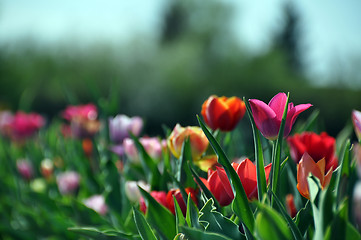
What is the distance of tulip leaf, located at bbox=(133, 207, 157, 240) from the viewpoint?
1.89ft

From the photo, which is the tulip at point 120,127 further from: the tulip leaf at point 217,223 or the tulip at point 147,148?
the tulip leaf at point 217,223

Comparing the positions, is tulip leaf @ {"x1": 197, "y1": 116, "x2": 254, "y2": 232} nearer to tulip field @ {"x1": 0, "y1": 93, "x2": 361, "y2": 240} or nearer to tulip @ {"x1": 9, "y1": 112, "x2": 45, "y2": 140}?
tulip field @ {"x1": 0, "y1": 93, "x2": 361, "y2": 240}

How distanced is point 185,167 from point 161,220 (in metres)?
0.13

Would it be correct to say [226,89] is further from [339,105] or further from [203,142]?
[203,142]

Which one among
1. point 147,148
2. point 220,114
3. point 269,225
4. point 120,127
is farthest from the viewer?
point 120,127

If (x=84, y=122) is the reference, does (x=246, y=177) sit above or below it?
above

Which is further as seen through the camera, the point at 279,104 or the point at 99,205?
the point at 99,205

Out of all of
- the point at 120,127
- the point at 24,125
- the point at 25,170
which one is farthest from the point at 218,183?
the point at 24,125

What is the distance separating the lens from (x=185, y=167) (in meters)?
0.72

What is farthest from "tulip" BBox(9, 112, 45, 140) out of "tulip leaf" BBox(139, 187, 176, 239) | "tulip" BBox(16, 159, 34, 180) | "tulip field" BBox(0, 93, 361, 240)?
"tulip leaf" BBox(139, 187, 176, 239)

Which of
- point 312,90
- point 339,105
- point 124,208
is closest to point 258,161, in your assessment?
point 124,208

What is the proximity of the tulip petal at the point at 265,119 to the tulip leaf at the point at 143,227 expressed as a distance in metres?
0.21

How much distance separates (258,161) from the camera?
0.51 m

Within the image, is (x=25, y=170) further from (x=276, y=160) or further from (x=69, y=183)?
(x=276, y=160)
